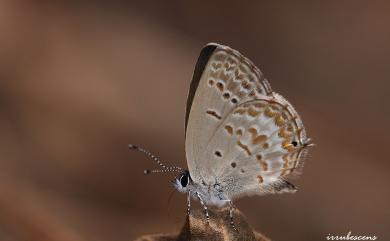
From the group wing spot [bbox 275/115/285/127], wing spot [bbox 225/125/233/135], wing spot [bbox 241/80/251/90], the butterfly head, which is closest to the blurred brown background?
the butterfly head

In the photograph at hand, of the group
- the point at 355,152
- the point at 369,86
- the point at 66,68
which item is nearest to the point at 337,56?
the point at 369,86

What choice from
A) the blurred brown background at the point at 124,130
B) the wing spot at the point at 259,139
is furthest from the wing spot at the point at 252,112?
the blurred brown background at the point at 124,130

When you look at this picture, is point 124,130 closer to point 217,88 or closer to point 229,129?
point 229,129

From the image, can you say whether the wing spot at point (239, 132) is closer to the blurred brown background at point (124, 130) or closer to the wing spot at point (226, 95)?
the wing spot at point (226, 95)

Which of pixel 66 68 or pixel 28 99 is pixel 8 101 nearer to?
pixel 28 99

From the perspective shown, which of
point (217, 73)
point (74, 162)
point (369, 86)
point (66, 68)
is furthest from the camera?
point (369, 86)

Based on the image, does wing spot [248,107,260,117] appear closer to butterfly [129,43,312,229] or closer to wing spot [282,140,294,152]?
butterfly [129,43,312,229]

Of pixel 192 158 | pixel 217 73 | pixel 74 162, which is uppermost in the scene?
pixel 217 73
